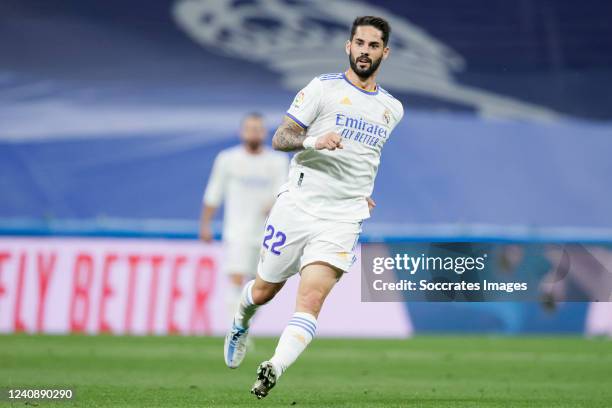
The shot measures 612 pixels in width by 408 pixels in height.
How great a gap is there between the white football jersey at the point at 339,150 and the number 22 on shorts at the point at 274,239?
0.21 metres

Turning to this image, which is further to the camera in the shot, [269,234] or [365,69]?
[269,234]

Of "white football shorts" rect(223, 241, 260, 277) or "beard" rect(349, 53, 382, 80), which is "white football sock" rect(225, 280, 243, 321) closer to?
"white football shorts" rect(223, 241, 260, 277)

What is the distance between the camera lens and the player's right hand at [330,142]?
650cm

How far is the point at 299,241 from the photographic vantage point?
7.11 meters

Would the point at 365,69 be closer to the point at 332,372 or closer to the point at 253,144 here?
the point at 332,372

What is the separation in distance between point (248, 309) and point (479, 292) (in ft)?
15.5

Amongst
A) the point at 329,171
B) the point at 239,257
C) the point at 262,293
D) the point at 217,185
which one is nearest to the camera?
the point at 329,171

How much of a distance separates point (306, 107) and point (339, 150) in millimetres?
314

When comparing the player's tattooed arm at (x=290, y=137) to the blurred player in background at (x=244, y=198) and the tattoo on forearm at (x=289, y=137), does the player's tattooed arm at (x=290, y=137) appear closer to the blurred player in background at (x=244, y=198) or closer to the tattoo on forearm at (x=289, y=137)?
the tattoo on forearm at (x=289, y=137)

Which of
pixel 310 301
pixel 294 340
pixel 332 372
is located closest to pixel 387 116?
pixel 310 301

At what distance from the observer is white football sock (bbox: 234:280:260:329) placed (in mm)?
7629

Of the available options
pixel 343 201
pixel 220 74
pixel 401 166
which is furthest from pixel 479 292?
pixel 220 74

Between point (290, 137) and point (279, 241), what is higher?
point (290, 137)

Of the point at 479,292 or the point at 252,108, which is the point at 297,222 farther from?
the point at 252,108
